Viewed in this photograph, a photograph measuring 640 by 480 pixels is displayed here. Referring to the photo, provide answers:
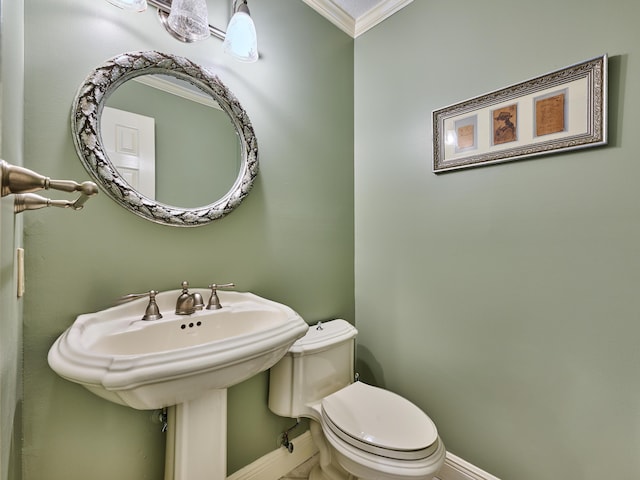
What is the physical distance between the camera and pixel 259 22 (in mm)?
1341

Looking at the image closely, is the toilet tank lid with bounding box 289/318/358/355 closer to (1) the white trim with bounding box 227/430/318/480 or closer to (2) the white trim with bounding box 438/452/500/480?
(1) the white trim with bounding box 227/430/318/480

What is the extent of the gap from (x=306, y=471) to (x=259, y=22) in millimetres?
2205

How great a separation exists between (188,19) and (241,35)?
0.69 ft

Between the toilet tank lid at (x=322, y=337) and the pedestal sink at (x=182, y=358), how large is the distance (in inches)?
9.9

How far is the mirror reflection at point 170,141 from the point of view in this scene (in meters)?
0.97

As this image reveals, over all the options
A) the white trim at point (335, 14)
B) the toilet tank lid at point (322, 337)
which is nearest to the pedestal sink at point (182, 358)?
the toilet tank lid at point (322, 337)

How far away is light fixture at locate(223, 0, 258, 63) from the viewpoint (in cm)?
111

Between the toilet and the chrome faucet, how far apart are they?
0.40m

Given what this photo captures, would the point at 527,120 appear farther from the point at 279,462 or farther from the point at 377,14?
the point at 279,462

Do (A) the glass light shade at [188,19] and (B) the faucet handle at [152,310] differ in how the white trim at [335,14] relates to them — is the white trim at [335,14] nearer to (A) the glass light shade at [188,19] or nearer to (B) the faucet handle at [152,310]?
(A) the glass light shade at [188,19]

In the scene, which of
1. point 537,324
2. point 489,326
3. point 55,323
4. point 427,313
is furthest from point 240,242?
point 537,324

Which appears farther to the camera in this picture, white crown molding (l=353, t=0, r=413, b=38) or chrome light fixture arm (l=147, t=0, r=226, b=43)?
white crown molding (l=353, t=0, r=413, b=38)

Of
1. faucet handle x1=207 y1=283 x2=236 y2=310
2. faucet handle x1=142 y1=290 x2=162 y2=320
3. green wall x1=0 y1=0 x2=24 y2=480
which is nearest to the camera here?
green wall x1=0 y1=0 x2=24 y2=480

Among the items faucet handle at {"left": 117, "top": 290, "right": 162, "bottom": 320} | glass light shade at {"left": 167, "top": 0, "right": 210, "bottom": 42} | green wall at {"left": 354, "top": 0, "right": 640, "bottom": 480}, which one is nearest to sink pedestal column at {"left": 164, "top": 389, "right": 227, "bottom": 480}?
faucet handle at {"left": 117, "top": 290, "right": 162, "bottom": 320}
